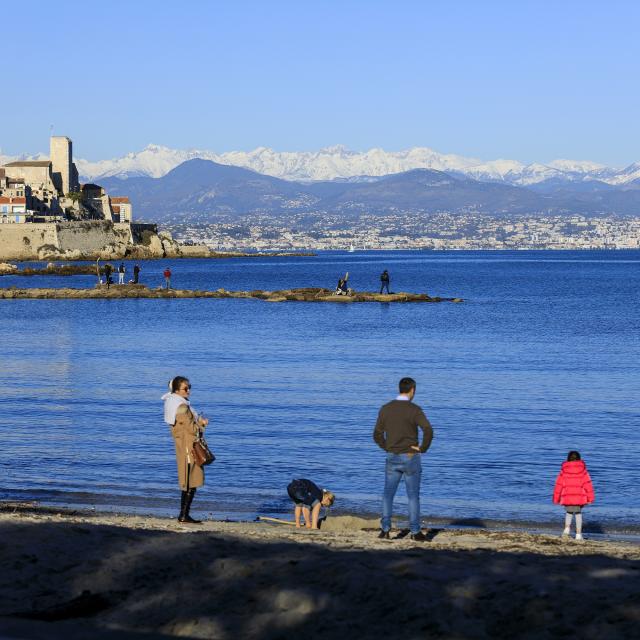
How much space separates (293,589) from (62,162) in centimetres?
18177

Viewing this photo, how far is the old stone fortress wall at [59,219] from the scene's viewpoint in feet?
513

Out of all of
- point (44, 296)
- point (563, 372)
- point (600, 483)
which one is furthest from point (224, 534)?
point (44, 296)

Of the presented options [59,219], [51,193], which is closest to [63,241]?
[59,219]

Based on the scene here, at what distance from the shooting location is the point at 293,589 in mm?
9078

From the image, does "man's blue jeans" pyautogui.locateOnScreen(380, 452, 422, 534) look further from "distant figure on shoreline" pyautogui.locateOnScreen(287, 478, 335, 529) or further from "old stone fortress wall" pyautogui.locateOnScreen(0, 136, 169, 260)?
A: "old stone fortress wall" pyautogui.locateOnScreen(0, 136, 169, 260)

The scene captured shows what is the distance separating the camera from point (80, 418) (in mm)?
26609

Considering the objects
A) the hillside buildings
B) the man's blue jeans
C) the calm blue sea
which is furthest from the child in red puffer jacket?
the hillside buildings

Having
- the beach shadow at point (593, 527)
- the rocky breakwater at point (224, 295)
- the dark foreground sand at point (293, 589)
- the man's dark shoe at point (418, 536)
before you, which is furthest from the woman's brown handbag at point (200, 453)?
the rocky breakwater at point (224, 295)

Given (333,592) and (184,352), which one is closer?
(333,592)

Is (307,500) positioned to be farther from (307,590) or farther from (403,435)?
(307,590)

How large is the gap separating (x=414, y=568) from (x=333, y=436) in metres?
14.0

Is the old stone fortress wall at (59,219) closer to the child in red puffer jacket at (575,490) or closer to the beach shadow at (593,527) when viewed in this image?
the beach shadow at (593,527)

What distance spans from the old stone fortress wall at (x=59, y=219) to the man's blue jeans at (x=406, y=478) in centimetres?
14632

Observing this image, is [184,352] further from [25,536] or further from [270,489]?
[25,536]
